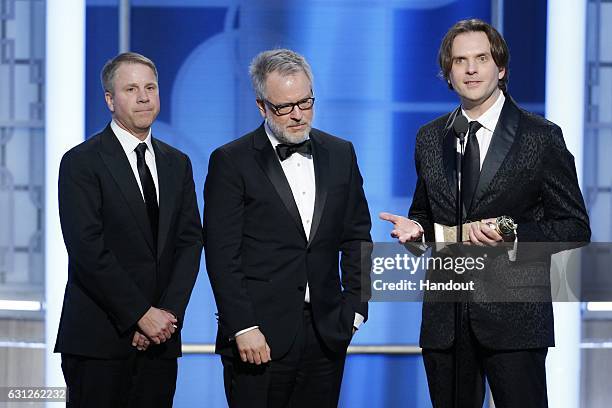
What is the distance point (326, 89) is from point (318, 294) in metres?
1.88

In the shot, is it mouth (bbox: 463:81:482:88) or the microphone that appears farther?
mouth (bbox: 463:81:482:88)

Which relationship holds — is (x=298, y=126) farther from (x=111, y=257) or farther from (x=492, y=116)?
(x=111, y=257)

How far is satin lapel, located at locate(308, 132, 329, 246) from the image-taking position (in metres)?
3.40

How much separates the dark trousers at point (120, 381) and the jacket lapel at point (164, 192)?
43 cm

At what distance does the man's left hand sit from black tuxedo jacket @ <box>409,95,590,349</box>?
5.8 inches

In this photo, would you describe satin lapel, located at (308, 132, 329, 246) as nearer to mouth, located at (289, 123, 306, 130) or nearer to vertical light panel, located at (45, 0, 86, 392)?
mouth, located at (289, 123, 306, 130)

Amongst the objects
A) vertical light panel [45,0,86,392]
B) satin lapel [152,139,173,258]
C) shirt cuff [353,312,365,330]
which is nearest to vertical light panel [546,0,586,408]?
shirt cuff [353,312,365,330]

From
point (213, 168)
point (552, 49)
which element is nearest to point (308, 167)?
point (213, 168)

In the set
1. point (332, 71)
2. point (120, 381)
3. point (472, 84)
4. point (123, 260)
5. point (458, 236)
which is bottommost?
point (120, 381)

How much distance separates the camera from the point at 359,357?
16.8ft

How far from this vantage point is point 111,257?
3.45m

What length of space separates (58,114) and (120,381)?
185cm

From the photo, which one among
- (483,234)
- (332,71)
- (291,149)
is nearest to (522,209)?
(483,234)

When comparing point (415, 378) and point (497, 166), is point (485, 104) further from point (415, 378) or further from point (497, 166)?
point (415, 378)
